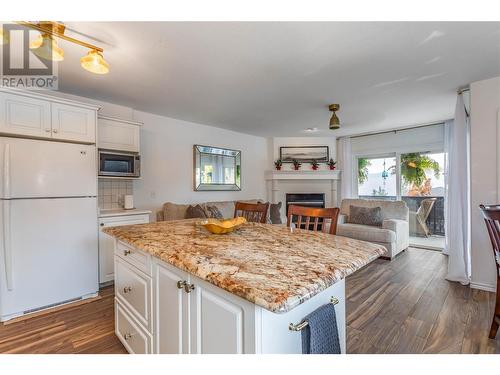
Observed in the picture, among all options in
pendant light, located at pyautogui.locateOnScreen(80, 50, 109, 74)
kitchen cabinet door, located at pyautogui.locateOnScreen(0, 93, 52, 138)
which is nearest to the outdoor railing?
pendant light, located at pyautogui.locateOnScreen(80, 50, 109, 74)

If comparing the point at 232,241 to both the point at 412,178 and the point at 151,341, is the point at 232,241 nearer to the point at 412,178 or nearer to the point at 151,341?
the point at 151,341

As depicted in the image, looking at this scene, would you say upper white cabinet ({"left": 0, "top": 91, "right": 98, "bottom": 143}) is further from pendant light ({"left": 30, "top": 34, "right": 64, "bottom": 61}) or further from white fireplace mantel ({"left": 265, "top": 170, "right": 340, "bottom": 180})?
white fireplace mantel ({"left": 265, "top": 170, "right": 340, "bottom": 180})

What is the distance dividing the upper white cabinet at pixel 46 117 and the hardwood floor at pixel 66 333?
1.69m

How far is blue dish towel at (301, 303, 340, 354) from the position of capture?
0.87m

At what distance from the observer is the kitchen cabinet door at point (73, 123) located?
93.9 inches

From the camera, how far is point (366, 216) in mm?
4352

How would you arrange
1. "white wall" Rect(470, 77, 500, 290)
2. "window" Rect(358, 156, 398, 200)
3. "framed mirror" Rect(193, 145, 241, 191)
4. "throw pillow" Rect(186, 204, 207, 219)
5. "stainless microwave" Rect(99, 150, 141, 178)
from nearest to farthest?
"white wall" Rect(470, 77, 500, 290) → "stainless microwave" Rect(99, 150, 141, 178) → "throw pillow" Rect(186, 204, 207, 219) → "framed mirror" Rect(193, 145, 241, 191) → "window" Rect(358, 156, 398, 200)

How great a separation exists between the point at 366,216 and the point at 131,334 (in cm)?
404

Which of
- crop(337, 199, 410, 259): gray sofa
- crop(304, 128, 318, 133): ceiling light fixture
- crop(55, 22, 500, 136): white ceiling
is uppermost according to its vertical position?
crop(55, 22, 500, 136): white ceiling

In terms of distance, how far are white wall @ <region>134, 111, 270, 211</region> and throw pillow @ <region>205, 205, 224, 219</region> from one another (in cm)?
52

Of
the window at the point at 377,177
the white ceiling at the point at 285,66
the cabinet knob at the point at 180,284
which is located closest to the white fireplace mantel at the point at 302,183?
the window at the point at 377,177
